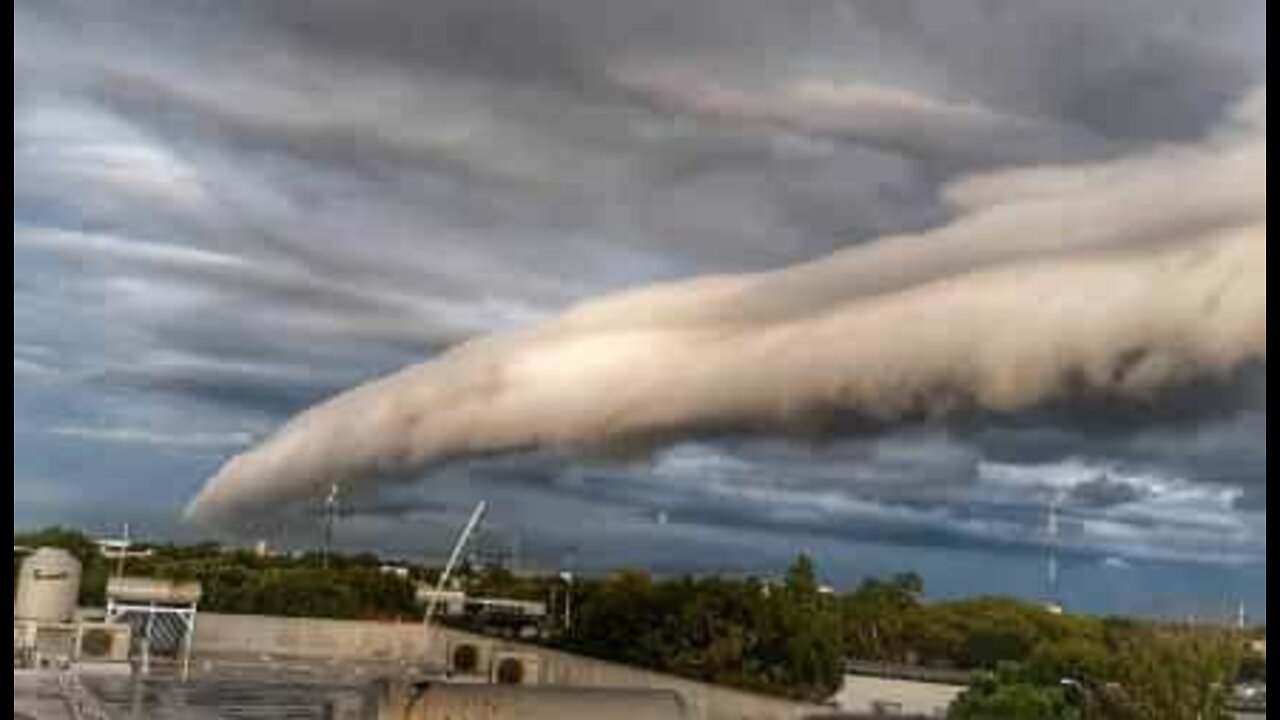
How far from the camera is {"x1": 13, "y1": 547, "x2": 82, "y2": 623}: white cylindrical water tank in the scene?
2588 millimetres

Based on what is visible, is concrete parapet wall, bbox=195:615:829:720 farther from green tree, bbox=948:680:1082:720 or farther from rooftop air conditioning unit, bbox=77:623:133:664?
green tree, bbox=948:680:1082:720

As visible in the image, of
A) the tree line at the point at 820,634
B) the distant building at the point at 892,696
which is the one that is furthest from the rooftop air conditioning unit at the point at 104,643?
the distant building at the point at 892,696

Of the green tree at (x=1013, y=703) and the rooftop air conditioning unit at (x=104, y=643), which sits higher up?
the rooftop air conditioning unit at (x=104, y=643)

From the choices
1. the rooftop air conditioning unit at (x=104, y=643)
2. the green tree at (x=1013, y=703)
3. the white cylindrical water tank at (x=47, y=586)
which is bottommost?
the green tree at (x=1013, y=703)

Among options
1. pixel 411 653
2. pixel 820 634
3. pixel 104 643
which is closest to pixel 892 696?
pixel 820 634

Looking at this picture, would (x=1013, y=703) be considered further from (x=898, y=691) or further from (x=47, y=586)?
(x=47, y=586)

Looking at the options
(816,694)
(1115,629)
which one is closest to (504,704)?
(816,694)

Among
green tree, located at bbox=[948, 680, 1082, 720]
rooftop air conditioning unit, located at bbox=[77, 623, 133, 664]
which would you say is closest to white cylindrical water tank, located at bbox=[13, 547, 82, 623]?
rooftop air conditioning unit, located at bbox=[77, 623, 133, 664]

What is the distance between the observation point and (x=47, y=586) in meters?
2.61

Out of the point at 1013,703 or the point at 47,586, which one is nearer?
the point at 47,586

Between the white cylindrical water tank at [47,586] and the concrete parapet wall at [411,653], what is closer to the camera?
the white cylindrical water tank at [47,586]

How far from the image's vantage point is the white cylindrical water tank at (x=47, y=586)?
102 inches

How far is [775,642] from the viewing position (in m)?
2.86

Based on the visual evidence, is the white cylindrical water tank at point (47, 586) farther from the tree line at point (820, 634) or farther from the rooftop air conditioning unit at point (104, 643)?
the tree line at point (820, 634)
